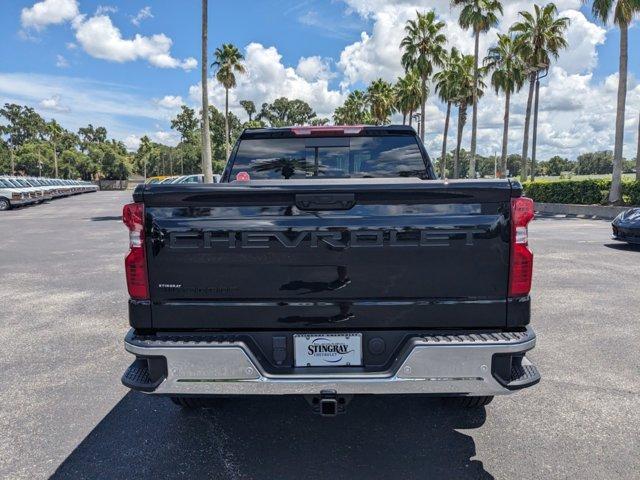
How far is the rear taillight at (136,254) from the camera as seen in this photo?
8.98 ft

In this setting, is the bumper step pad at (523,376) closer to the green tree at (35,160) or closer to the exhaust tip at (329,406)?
the exhaust tip at (329,406)

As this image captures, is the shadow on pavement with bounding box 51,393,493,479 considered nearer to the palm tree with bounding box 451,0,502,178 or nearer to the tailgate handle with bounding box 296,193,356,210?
the tailgate handle with bounding box 296,193,356,210

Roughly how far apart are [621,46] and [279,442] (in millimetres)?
26649

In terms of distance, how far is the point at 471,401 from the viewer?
12.3 feet

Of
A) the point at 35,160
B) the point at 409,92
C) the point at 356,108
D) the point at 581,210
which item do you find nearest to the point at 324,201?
the point at 581,210

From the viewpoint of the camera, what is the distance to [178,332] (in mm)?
2812

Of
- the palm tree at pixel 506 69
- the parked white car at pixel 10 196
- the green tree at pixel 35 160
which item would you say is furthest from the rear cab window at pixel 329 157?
the green tree at pixel 35 160

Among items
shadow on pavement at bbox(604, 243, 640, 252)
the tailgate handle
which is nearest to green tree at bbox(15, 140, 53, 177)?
shadow on pavement at bbox(604, 243, 640, 252)

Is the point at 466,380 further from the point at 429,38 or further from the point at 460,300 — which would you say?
the point at 429,38

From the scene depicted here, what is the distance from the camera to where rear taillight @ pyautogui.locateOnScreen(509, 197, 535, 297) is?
269 centimetres

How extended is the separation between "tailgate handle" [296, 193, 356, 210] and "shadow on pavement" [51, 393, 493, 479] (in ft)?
5.11

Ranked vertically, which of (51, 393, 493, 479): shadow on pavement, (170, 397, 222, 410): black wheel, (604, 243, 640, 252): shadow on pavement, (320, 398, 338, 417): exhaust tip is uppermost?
(320, 398, 338, 417): exhaust tip

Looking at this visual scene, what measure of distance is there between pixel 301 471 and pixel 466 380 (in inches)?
44.3

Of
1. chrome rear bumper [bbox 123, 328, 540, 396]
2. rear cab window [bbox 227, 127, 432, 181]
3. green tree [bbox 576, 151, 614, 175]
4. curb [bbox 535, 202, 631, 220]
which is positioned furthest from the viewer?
green tree [bbox 576, 151, 614, 175]
